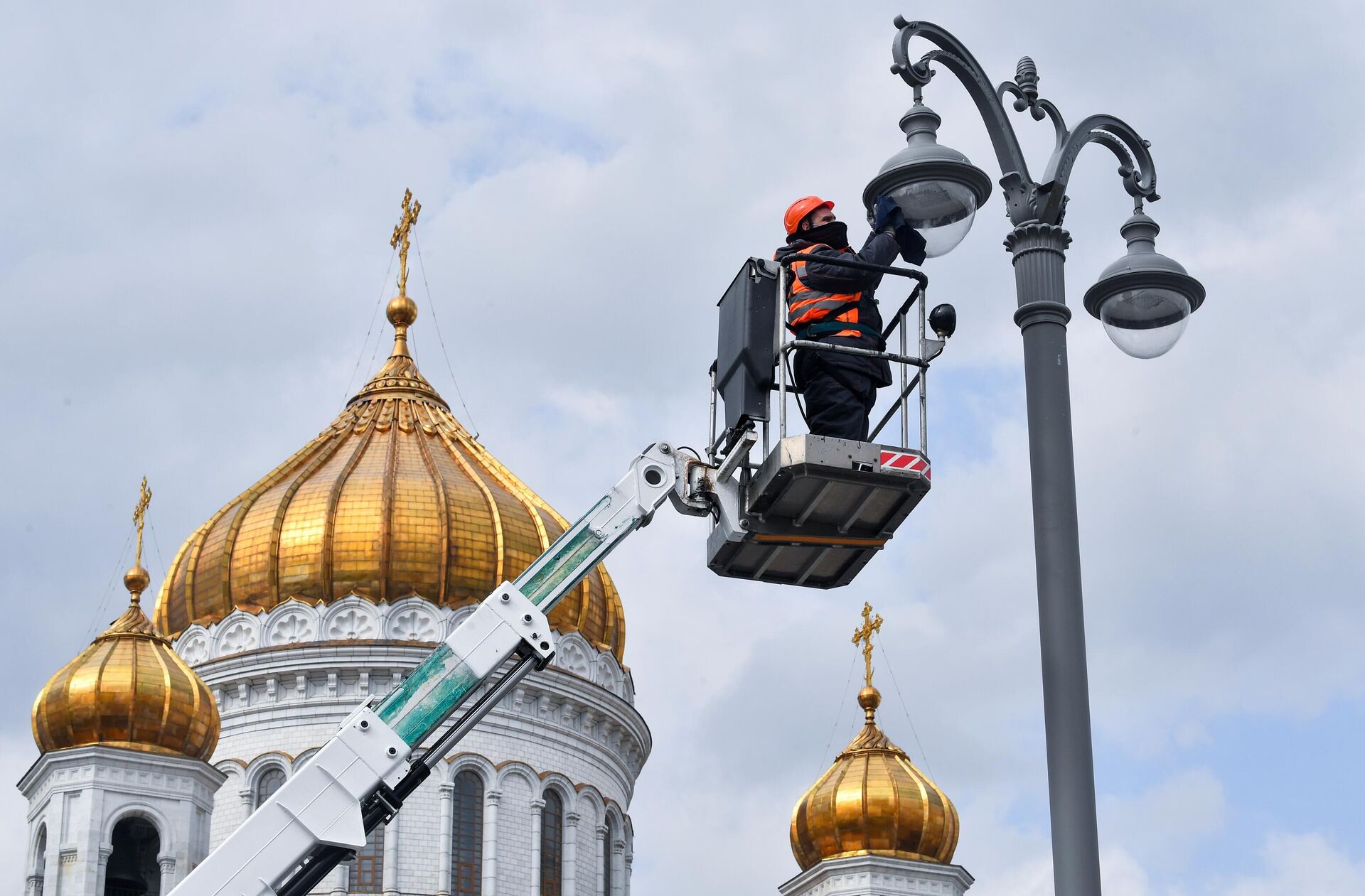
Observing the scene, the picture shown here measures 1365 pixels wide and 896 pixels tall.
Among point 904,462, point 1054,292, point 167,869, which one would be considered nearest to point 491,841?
point 167,869

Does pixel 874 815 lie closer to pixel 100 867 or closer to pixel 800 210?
pixel 100 867

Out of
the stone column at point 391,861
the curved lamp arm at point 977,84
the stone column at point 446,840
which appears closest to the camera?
the curved lamp arm at point 977,84

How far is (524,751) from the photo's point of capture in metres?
37.5

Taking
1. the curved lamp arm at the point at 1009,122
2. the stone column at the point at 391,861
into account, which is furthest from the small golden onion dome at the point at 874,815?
the curved lamp arm at the point at 1009,122

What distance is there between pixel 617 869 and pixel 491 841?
287cm

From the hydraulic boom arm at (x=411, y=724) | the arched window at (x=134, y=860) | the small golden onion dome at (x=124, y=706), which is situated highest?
the small golden onion dome at (x=124, y=706)

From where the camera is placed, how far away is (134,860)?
104ft

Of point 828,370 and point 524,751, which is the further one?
point 524,751

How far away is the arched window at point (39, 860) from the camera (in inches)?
1242

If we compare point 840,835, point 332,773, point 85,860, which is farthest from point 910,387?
point 840,835

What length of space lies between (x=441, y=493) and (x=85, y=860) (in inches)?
398

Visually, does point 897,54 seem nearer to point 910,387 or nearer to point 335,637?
point 910,387

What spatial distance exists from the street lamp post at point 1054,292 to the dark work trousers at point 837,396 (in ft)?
4.21

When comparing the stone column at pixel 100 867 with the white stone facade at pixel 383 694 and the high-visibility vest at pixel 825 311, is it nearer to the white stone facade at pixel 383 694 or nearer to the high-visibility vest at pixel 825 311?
the white stone facade at pixel 383 694
